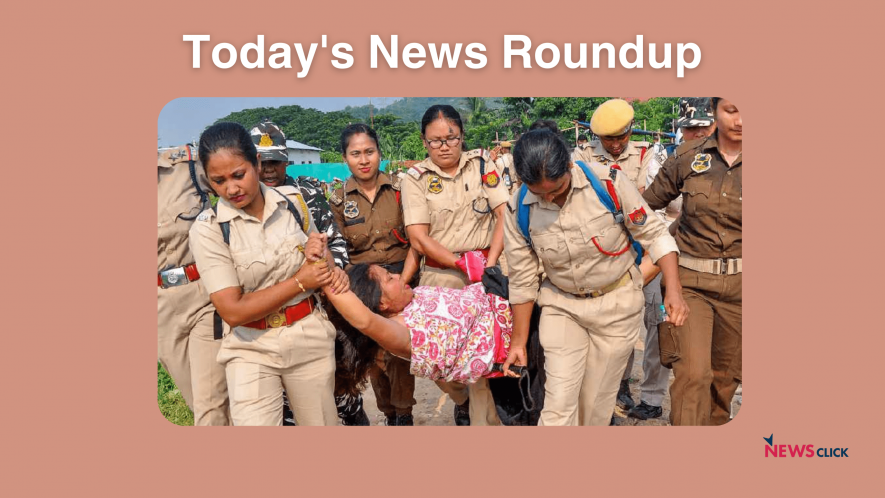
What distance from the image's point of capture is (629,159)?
5.61 m

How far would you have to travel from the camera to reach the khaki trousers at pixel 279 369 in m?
3.51

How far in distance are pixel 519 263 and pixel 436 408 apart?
2.56 meters

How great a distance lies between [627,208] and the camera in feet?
12.1

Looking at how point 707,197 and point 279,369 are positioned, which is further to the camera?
point 707,197

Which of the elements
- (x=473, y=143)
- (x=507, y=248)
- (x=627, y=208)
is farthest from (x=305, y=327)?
(x=473, y=143)

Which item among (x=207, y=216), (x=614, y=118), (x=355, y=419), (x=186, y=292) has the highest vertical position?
(x=614, y=118)

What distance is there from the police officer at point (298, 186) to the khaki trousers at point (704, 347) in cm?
231

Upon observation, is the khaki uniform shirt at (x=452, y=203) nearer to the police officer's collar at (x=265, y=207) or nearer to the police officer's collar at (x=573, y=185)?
the police officer's collar at (x=573, y=185)

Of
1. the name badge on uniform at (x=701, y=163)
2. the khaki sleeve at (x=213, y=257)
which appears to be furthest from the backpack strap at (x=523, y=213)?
the khaki sleeve at (x=213, y=257)

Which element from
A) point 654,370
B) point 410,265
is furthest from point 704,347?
point 410,265

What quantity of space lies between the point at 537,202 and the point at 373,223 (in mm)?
1748

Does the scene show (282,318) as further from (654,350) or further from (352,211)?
(654,350)

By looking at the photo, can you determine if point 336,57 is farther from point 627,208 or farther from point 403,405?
point 403,405

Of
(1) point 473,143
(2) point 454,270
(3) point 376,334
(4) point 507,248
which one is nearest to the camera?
(3) point 376,334
